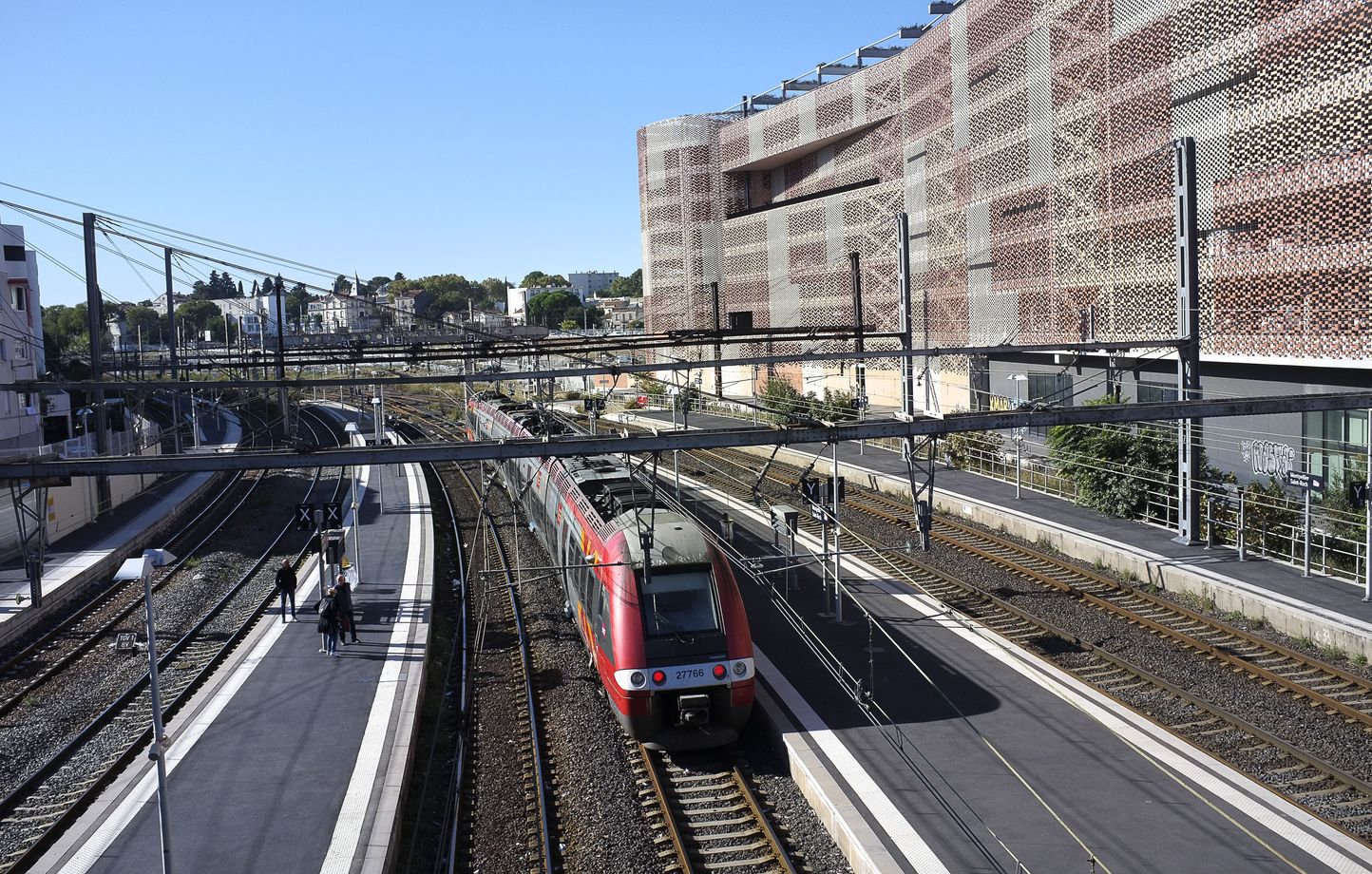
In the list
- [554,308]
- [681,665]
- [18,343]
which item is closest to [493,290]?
[554,308]

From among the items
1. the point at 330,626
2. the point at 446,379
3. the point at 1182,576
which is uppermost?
the point at 446,379

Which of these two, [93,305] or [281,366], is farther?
[93,305]

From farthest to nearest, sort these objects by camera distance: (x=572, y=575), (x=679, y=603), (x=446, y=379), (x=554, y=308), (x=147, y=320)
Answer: (x=554, y=308)
(x=147, y=320)
(x=572, y=575)
(x=446, y=379)
(x=679, y=603)

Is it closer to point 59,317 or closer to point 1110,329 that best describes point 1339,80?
point 1110,329

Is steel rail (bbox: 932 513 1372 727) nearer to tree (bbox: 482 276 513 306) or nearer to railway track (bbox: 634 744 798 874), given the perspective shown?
railway track (bbox: 634 744 798 874)

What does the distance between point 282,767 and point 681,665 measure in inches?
187

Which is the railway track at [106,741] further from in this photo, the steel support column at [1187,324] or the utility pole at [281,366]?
the steel support column at [1187,324]

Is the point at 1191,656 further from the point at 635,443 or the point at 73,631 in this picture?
the point at 73,631

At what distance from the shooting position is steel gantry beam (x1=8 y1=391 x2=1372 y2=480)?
38.8ft

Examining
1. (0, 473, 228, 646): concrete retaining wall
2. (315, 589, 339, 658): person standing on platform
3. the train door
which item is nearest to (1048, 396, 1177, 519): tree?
the train door

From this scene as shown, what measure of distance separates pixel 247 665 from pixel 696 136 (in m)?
56.6

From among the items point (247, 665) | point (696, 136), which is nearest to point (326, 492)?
point (247, 665)

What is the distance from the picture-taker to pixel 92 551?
25.9 metres

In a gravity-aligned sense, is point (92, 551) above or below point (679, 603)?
below
